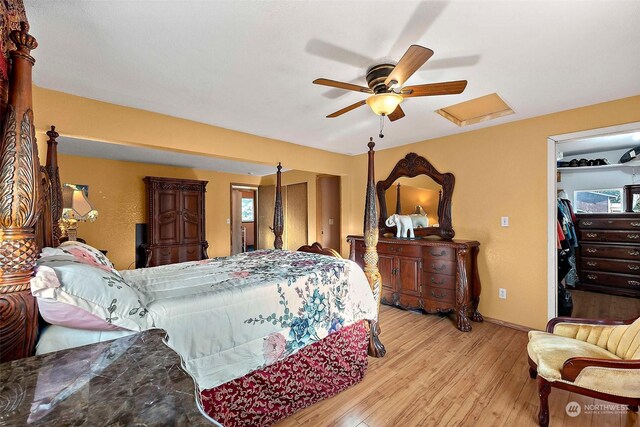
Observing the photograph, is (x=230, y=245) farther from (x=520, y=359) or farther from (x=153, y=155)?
(x=520, y=359)

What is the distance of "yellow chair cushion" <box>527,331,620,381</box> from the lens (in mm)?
1607

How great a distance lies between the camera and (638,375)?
139 centimetres

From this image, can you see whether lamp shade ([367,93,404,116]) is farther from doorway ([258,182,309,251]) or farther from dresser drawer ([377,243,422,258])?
doorway ([258,182,309,251])

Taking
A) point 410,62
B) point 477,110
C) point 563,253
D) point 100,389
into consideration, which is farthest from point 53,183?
point 563,253

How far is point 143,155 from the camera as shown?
13.9ft

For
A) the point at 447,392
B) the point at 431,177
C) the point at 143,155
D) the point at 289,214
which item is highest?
the point at 143,155

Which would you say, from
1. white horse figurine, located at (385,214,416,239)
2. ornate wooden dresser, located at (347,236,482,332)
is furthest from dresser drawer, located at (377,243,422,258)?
white horse figurine, located at (385,214,416,239)

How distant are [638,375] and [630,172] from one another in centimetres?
431

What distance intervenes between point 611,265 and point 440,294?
3.18m

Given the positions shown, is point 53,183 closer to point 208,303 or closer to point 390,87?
point 208,303

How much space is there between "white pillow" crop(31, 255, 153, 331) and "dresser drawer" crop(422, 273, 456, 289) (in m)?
2.97

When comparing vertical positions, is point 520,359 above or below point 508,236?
below

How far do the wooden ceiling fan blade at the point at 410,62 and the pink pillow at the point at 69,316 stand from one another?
6.01 ft

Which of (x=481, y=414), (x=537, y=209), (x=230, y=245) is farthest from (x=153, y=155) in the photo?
(x=537, y=209)
